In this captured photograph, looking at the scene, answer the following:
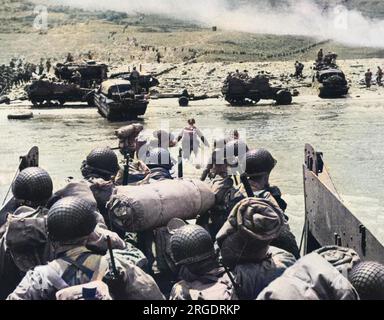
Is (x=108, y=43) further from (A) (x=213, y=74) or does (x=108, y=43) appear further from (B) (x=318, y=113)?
(B) (x=318, y=113)

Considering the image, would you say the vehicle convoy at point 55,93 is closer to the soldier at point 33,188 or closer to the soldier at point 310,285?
the soldier at point 33,188

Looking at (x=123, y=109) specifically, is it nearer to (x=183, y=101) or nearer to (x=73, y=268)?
(x=183, y=101)

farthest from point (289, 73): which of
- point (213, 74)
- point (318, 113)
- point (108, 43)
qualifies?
point (108, 43)

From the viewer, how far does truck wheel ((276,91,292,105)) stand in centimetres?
3102

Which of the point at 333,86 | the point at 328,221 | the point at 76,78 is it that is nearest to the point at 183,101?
the point at 76,78

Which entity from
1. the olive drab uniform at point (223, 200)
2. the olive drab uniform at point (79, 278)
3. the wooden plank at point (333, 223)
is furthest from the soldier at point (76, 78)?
the olive drab uniform at point (79, 278)

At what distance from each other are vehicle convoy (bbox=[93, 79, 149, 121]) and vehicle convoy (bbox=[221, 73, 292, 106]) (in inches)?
215

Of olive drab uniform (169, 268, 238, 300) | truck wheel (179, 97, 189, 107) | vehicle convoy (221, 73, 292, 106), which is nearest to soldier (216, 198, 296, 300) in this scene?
olive drab uniform (169, 268, 238, 300)

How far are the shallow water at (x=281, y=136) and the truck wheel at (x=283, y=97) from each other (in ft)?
1.50

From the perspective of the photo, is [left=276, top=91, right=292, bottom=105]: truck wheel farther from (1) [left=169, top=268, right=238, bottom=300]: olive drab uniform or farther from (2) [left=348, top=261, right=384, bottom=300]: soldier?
(2) [left=348, top=261, right=384, bottom=300]: soldier

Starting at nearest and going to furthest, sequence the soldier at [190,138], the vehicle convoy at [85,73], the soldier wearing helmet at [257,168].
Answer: the soldier wearing helmet at [257,168] < the soldier at [190,138] < the vehicle convoy at [85,73]

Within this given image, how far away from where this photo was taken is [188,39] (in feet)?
224

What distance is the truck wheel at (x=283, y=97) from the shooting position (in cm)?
3102
